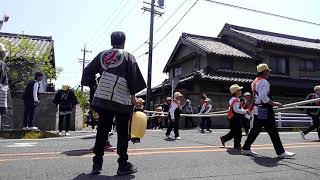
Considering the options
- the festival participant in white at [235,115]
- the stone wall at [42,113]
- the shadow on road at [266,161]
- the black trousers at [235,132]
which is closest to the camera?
the shadow on road at [266,161]

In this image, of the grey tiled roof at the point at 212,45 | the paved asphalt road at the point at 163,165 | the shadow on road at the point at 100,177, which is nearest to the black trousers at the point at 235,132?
the paved asphalt road at the point at 163,165

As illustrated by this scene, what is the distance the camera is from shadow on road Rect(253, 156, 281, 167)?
19.3ft

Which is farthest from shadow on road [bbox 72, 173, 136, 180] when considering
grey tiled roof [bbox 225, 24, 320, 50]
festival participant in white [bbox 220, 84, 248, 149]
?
grey tiled roof [bbox 225, 24, 320, 50]

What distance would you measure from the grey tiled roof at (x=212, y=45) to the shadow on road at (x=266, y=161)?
20.4 meters

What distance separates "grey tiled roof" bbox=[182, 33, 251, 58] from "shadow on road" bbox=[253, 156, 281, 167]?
66.8ft

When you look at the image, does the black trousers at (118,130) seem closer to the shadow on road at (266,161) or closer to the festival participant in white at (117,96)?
the festival participant in white at (117,96)

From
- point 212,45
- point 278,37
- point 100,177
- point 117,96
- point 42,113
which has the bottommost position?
point 100,177

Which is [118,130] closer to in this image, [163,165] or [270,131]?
[163,165]

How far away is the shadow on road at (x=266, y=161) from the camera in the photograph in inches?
231

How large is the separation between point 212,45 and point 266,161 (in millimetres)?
23911

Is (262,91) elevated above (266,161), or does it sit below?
above

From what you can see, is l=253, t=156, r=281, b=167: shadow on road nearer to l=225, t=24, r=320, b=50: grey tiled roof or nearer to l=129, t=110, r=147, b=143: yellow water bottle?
l=129, t=110, r=147, b=143: yellow water bottle

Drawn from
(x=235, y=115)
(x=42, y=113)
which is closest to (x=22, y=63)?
(x=42, y=113)

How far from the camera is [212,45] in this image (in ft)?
96.8
